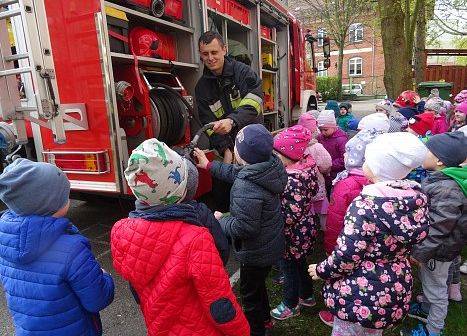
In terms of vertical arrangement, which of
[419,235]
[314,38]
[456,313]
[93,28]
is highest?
[314,38]

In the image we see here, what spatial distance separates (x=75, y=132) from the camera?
9.61 ft

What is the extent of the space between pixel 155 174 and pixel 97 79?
1658mm

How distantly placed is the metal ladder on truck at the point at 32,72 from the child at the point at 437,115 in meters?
4.10

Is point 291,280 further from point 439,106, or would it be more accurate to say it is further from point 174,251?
point 439,106

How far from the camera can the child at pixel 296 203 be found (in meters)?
2.31

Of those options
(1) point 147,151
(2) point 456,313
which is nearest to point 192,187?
(1) point 147,151

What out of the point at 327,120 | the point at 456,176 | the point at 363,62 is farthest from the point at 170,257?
the point at 363,62

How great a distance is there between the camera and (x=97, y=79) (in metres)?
2.72

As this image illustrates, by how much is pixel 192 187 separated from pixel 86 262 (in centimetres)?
56

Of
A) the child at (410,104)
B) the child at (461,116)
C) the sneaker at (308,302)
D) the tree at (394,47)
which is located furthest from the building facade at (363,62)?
the sneaker at (308,302)

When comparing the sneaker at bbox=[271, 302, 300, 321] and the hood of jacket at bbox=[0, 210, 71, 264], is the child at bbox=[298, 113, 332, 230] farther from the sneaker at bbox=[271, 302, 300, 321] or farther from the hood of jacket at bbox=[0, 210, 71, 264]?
the hood of jacket at bbox=[0, 210, 71, 264]

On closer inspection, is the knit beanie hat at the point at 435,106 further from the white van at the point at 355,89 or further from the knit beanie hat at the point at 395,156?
the white van at the point at 355,89

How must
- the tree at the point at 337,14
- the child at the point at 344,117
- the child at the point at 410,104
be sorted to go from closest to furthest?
the child at the point at 410,104 < the child at the point at 344,117 < the tree at the point at 337,14

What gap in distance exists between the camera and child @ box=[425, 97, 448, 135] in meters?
4.44
